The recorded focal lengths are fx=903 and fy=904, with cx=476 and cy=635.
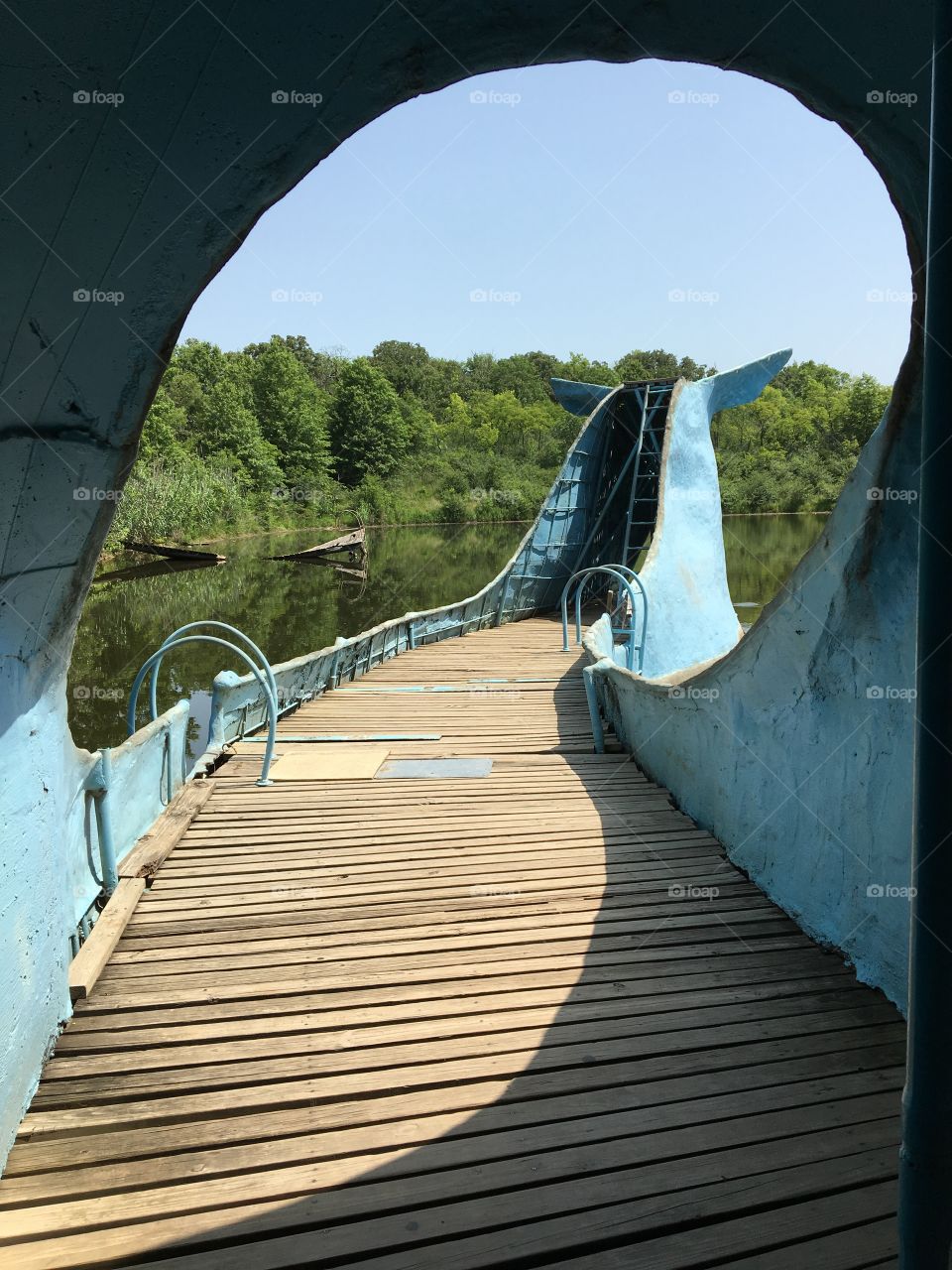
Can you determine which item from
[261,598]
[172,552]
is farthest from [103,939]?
[172,552]

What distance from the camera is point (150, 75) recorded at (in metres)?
1.75

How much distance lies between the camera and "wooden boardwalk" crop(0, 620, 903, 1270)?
6.74 ft

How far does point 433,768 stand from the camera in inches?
238

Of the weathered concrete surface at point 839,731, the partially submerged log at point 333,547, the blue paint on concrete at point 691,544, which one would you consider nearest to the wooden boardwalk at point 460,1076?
the weathered concrete surface at point 839,731

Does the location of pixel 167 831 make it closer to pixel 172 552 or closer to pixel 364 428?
pixel 172 552

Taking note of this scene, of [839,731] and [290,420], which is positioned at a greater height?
[290,420]

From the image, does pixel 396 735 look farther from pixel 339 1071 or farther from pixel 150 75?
pixel 150 75

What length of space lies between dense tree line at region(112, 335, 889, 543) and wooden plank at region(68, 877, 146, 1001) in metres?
27.3

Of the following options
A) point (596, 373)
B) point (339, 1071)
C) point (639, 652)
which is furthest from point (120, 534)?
point (596, 373)

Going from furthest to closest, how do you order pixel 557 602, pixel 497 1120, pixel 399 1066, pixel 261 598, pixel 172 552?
pixel 172 552
pixel 261 598
pixel 557 602
pixel 399 1066
pixel 497 1120

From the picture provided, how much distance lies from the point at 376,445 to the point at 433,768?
46106 millimetres

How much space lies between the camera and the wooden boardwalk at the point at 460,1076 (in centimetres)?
205

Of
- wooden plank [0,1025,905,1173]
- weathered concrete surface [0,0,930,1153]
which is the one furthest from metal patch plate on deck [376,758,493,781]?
weathered concrete surface [0,0,930,1153]

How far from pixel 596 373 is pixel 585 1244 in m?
83.0
